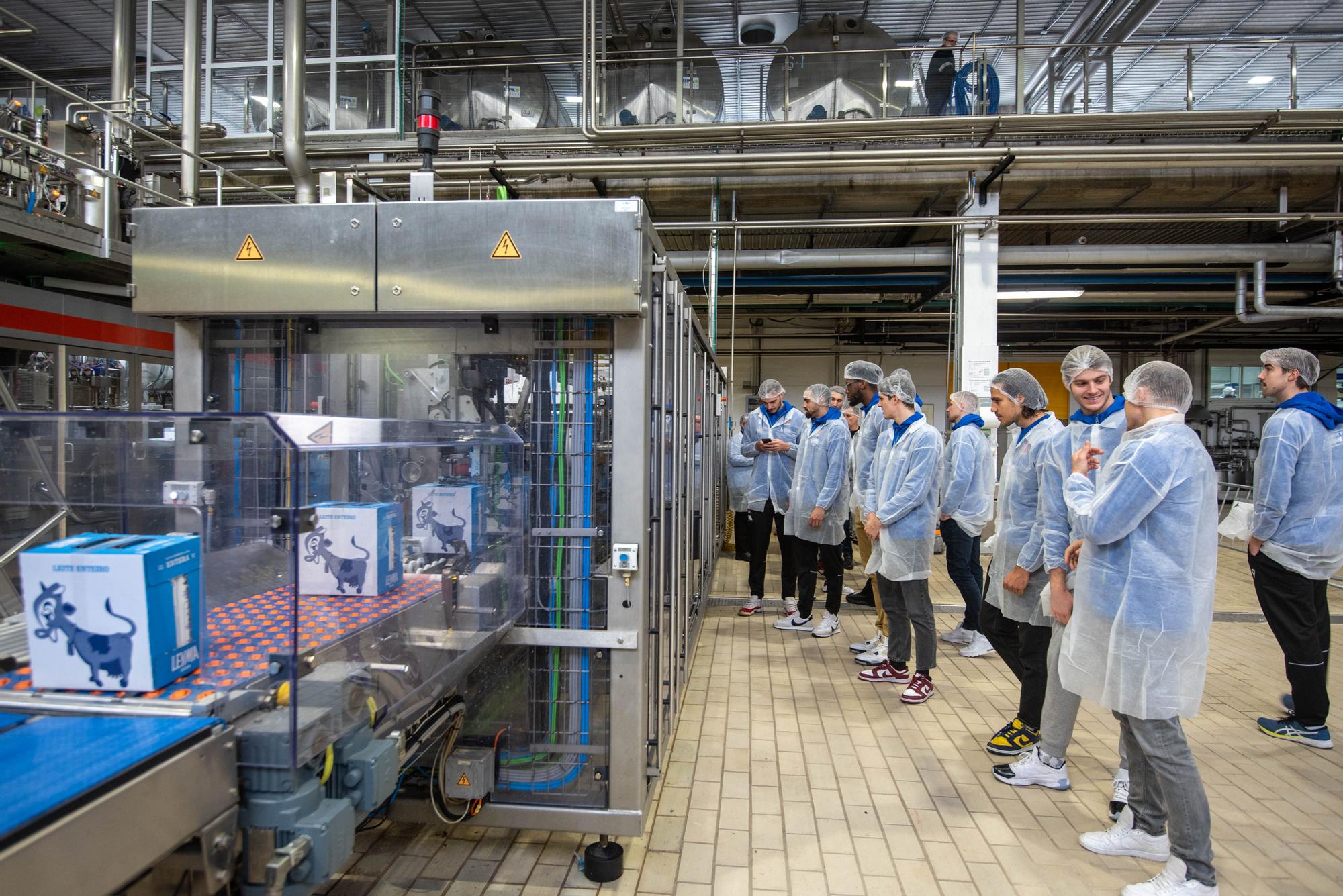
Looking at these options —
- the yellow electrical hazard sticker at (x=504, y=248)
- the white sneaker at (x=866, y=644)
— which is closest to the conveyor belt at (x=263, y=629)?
the yellow electrical hazard sticker at (x=504, y=248)

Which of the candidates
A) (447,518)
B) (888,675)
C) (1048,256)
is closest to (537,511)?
(447,518)

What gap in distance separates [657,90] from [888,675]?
18.2ft

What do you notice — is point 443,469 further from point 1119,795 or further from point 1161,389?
point 1119,795

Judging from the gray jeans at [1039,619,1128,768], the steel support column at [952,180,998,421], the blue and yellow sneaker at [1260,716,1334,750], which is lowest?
the blue and yellow sneaker at [1260,716,1334,750]

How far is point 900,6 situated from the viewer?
729 cm

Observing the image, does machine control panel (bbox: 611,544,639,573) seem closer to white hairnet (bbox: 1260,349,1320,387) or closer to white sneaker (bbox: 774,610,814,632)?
white hairnet (bbox: 1260,349,1320,387)

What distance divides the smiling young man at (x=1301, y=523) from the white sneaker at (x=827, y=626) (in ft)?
7.57

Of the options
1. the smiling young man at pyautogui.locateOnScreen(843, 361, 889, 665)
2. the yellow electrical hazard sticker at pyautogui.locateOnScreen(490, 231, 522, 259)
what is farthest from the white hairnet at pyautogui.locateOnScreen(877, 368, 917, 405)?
the yellow electrical hazard sticker at pyautogui.locateOnScreen(490, 231, 522, 259)

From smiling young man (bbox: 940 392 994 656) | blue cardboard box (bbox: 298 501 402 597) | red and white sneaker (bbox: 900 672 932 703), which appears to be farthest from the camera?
A: smiling young man (bbox: 940 392 994 656)

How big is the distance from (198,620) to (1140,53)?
390 inches

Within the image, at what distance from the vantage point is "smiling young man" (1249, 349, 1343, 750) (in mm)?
3033

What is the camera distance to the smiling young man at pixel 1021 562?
9.20 ft

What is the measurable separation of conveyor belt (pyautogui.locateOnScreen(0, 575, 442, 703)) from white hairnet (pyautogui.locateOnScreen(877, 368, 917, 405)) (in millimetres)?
2595

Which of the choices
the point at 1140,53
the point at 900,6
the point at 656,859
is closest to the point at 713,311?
the point at 900,6
